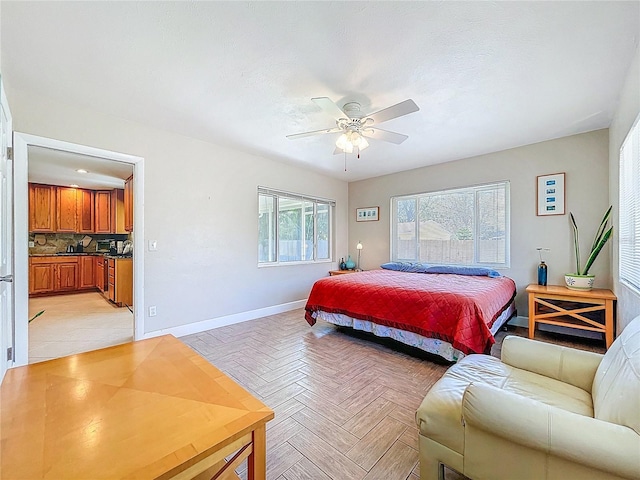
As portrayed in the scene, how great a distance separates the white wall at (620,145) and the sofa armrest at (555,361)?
955 mm

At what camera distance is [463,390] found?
1395 mm

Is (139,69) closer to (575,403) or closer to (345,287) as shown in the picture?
(345,287)

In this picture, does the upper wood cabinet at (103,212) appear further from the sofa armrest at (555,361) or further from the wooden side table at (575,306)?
the wooden side table at (575,306)

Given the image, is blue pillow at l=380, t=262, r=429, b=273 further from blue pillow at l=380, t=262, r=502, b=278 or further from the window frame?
the window frame

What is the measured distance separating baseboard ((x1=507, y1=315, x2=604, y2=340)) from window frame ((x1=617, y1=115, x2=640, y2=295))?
1091 millimetres

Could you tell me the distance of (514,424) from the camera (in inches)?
39.9

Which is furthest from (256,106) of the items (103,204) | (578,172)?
(103,204)

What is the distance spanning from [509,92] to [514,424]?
2612mm

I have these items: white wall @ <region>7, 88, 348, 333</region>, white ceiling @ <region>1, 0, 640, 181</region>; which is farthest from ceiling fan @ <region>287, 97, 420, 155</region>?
white wall @ <region>7, 88, 348, 333</region>

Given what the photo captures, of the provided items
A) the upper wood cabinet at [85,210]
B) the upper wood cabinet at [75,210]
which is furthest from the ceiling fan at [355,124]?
the upper wood cabinet at [85,210]

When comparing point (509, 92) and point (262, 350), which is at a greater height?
point (509, 92)

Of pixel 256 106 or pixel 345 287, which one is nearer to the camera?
pixel 256 106

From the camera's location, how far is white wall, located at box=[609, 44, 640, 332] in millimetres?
2008

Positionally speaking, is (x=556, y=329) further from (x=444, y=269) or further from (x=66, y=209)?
(x=66, y=209)
